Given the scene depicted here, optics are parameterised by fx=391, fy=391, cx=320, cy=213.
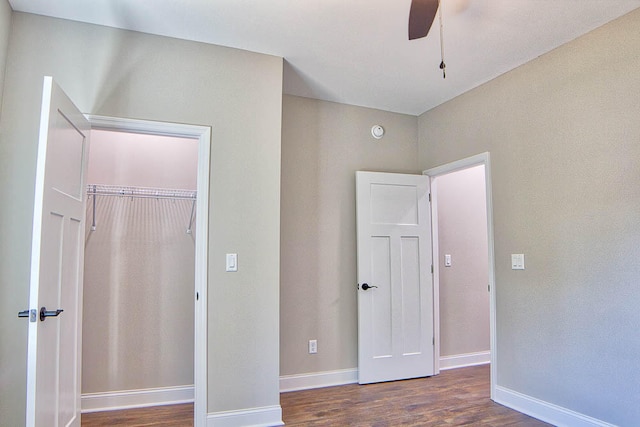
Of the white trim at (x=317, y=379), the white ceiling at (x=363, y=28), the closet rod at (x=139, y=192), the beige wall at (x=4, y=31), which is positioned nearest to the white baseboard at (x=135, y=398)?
the white trim at (x=317, y=379)

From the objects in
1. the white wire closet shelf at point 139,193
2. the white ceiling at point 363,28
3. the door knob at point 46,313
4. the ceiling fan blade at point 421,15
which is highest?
the white ceiling at point 363,28

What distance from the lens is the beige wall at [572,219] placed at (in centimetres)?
236

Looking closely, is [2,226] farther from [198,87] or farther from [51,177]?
[198,87]

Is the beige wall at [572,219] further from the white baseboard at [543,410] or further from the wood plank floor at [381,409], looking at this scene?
the wood plank floor at [381,409]

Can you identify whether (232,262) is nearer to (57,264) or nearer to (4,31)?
(57,264)

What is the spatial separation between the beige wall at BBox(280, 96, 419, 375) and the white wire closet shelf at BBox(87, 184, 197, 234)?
0.82 m

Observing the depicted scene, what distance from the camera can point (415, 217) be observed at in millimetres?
3938

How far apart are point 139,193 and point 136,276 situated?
690 mm

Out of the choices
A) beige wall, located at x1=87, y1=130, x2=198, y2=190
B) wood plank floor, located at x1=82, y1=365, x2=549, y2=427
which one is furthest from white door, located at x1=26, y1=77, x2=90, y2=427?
beige wall, located at x1=87, y1=130, x2=198, y2=190

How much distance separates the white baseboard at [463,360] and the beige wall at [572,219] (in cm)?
97

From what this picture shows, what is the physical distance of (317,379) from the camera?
3568 millimetres

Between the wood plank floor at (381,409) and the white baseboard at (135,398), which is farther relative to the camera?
the white baseboard at (135,398)

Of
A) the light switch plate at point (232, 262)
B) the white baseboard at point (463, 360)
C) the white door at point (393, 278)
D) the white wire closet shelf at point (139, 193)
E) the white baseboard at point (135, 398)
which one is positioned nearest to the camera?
the light switch plate at point (232, 262)

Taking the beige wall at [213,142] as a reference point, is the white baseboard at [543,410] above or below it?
below
